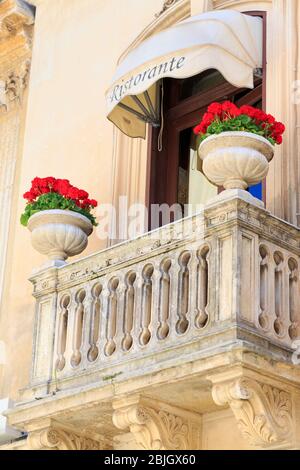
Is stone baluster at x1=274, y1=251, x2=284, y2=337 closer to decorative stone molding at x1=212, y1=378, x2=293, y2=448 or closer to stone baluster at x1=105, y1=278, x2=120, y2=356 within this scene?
decorative stone molding at x1=212, y1=378, x2=293, y2=448

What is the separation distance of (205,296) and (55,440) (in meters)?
1.74

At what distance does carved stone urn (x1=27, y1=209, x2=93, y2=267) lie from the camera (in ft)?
30.8

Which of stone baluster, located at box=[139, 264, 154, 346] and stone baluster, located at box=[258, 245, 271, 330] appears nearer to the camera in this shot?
stone baluster, located at box=[258, 245, 271, 330]

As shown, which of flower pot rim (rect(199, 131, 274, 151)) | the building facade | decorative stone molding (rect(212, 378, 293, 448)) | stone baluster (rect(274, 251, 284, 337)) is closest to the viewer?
decorative stone molding (rect(212, 378, 293, 448))

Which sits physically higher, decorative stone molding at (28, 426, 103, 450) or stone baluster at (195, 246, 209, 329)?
stone baluster at (195, 246, 209, 329)

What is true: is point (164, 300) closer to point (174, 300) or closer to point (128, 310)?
point (174, 300)

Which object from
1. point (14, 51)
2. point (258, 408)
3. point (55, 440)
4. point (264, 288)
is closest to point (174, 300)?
point (264, 288)

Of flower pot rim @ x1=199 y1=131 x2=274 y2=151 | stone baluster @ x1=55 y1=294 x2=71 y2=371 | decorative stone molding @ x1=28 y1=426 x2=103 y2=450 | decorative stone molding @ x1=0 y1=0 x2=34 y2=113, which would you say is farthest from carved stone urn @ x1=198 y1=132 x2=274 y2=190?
decorative stone molding @ x1=0 y1=0 x2=34 y2=113

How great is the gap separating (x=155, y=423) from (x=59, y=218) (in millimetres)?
1910

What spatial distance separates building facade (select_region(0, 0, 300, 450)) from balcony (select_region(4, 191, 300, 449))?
0.01 metres

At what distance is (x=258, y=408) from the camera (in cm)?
779

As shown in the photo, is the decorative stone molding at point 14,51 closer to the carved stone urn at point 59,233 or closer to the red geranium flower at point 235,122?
the carved stone urn at point 59,233

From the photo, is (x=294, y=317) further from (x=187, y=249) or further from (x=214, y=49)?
(x=214, y=49)

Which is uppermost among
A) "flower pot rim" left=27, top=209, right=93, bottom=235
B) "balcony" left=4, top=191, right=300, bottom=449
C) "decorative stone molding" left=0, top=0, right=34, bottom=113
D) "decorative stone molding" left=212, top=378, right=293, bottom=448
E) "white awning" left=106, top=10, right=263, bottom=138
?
"decorative stone molding" left=0, top=0, right=34, bottom=113
